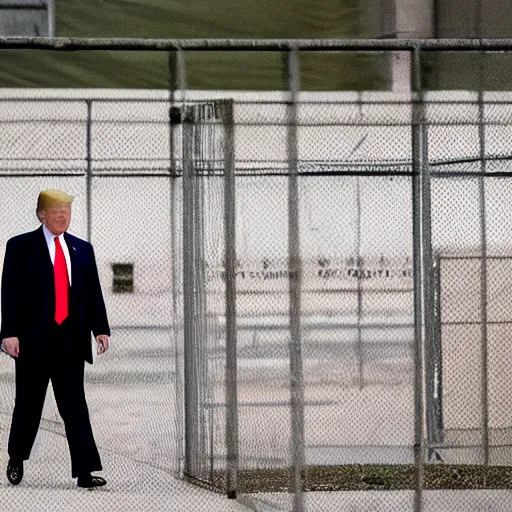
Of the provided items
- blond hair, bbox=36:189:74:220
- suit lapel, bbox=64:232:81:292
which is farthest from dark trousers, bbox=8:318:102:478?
blond hair, bbox=36:189:74:220

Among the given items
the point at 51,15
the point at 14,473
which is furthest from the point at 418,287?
the point at 51,15

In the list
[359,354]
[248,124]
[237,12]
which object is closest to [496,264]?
[359,354]

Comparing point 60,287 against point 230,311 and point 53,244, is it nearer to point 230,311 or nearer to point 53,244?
point 53,244

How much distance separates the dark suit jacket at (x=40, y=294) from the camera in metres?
6.68

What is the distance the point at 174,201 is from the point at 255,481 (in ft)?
4.88

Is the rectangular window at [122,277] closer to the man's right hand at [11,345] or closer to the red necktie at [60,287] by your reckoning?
the red necktie at [60,287]

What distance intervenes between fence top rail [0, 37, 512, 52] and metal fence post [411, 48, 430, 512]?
0.51ft

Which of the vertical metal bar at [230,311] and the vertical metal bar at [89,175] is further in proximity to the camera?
the vertical metal bar at [89,175]

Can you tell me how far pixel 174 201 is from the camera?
7672mm

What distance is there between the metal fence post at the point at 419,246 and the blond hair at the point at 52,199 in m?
1.61

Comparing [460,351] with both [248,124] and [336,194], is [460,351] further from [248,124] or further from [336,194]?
[248,124]

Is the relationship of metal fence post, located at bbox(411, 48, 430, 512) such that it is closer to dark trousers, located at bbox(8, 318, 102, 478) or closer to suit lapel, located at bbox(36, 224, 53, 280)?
dark trousers, located at bbox(8, 318, 102, 478)

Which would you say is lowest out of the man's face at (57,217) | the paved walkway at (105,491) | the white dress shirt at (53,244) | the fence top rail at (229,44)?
the paved walkway at (105,491)

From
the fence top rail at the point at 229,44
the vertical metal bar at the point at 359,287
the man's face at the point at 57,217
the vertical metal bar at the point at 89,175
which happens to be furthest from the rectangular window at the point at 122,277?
the fence top rail at the point at 229,44
